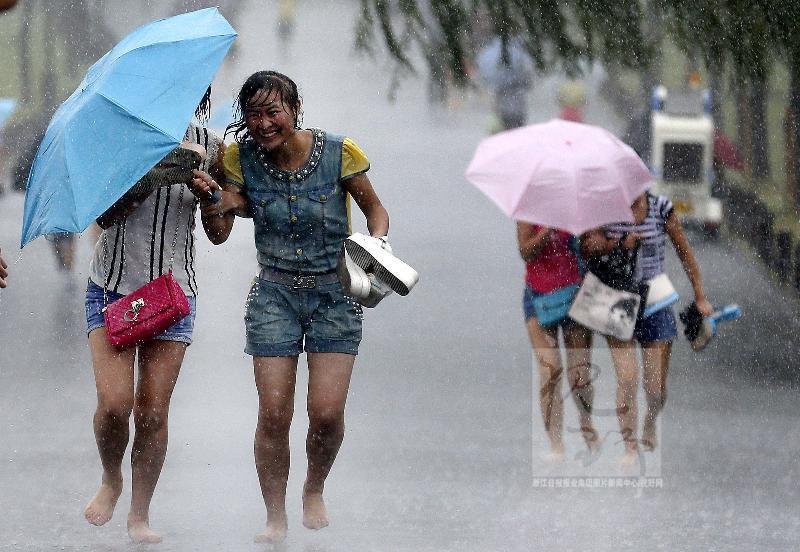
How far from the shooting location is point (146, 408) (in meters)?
5.88

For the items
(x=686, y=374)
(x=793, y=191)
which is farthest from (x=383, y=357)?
(x=793, y=191)

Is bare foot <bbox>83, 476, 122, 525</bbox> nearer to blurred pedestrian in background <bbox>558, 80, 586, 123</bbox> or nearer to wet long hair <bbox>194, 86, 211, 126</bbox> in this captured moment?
wet long hair <bbox>194, 86, 211, 126</bbox>

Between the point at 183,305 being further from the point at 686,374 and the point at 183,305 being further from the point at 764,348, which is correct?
the point at 764,348

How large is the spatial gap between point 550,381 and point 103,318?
232cm

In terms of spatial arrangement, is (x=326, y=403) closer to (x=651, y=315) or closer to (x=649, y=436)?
(x=651, y=315)

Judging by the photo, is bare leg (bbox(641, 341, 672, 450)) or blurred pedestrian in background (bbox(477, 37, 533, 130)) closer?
bare leg (bbox(641, 341, 672, 450))

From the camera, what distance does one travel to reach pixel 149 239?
5797mm

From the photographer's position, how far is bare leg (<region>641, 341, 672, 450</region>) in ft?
24.5

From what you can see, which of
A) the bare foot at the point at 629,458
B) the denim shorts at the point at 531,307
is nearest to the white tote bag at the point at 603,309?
the denim shorts at the point at 531,307

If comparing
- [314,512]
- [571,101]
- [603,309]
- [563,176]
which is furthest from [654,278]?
[571,101]

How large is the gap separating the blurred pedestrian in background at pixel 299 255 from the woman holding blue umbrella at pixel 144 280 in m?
0.17

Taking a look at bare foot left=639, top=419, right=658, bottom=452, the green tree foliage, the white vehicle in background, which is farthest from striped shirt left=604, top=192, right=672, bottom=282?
the white vehicle in background

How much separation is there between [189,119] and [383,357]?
186 inches

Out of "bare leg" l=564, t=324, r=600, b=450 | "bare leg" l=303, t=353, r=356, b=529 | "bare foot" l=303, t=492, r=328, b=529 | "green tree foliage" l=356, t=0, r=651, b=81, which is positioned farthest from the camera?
"green tree foliage" l=356, t=0, r=651, b=81
